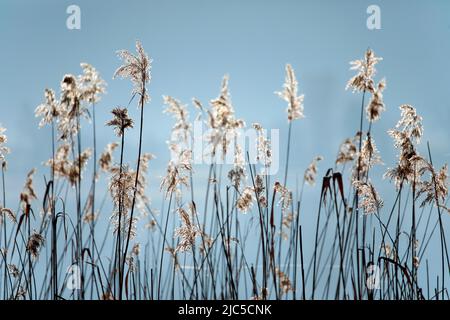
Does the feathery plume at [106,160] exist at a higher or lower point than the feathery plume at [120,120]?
higher

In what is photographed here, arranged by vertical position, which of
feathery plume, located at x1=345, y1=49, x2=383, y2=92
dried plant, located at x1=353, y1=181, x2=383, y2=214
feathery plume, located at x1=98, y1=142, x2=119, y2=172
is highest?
feathery plume, located at x1=345, y1=49, x2=383, y2=92

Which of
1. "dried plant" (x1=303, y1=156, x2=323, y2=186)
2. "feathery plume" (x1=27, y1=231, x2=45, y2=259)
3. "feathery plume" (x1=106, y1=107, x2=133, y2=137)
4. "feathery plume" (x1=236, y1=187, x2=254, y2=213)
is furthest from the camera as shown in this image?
"dried plant" (x1=303, y1=156, x2=323, y2=186)

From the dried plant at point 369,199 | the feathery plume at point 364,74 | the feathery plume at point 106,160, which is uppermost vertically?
the feathery plume at point 364,74

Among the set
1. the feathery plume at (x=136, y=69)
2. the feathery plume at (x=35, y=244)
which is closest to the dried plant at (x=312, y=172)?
the feathery plume at (x=136, y=69)

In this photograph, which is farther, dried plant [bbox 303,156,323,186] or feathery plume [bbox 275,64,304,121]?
dried plant [bbox 303,156,323,186]

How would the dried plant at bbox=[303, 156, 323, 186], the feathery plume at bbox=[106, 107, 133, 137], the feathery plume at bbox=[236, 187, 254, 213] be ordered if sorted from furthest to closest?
the dried plant at bbox=[303, 156, 323, 186] → the feathery plume at bbox=[236, 187, 254, 213] → the feathery plume at bbox=[106, 107, 133, 137]

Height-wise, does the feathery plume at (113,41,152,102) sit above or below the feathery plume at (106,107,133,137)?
above

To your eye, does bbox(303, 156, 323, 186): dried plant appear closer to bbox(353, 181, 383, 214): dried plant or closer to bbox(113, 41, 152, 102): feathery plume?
bbox(353, 181, 383, 214): dried plant

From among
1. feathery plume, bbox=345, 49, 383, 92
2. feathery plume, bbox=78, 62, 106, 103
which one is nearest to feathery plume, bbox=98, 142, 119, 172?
feathery plume, bbox=78, 62, 106, 103

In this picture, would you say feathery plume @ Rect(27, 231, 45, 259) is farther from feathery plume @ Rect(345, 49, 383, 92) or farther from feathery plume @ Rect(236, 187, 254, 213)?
feathery plume @ Rect(345, 49, 383, 92)

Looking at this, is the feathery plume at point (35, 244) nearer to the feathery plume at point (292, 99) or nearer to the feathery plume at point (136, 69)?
the feathery plume at point (136, 69)
